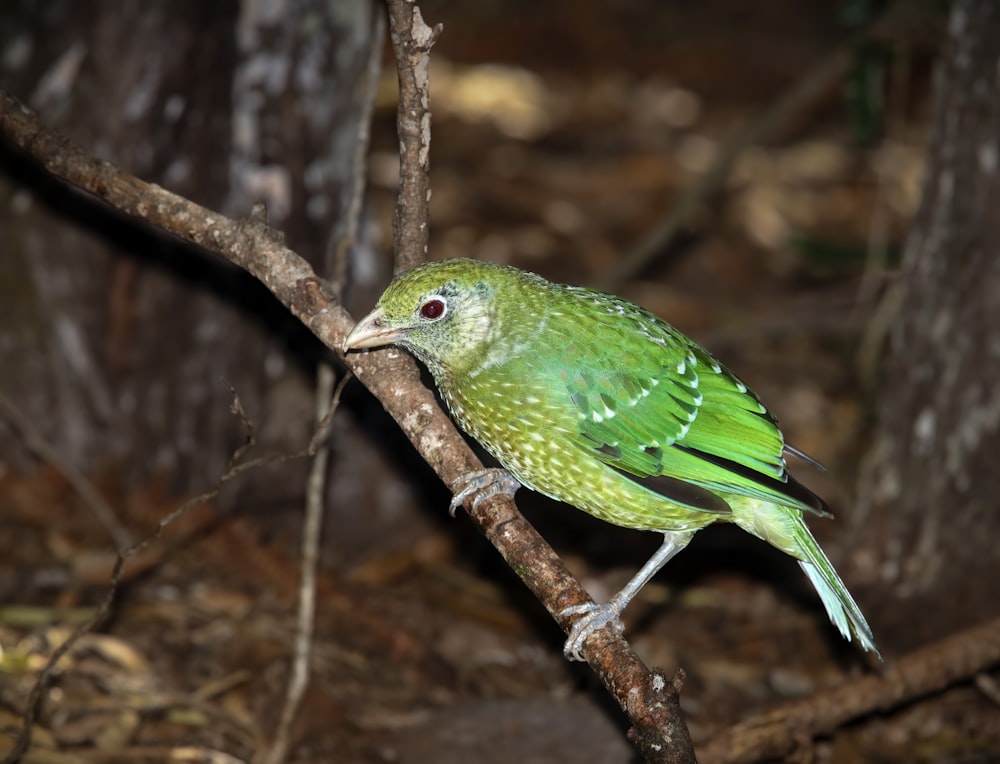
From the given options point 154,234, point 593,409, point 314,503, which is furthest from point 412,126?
point 154,234

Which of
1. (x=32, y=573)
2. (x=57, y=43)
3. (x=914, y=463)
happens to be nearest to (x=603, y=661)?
(x=914, y=463)

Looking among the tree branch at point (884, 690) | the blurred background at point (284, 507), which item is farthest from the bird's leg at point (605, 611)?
the blurred background at point (284, 507)

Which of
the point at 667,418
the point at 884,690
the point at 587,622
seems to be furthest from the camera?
the point at 884,690

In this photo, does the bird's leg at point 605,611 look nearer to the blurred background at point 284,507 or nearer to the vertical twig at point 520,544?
the vertical twig at point 520,544

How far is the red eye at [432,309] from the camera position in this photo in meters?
3.60

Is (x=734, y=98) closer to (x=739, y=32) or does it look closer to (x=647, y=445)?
(x=739, y=32)

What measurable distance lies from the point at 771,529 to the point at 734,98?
7.62 m

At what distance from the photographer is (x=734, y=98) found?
10617 millimetres

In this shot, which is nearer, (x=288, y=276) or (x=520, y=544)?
(x=520, y=544)

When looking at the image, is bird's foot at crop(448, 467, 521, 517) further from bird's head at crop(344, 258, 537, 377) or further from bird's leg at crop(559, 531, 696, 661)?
bird's leg at crop(559, 531, 696, 661)

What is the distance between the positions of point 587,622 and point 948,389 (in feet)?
7.76

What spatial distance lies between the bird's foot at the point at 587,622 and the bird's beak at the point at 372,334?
41.1 inches

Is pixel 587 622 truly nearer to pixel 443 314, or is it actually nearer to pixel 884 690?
pixel 443 314

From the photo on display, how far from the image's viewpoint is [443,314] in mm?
3654
